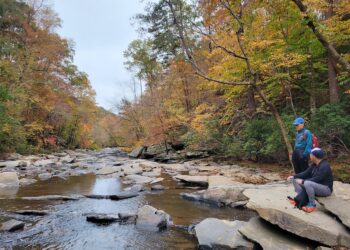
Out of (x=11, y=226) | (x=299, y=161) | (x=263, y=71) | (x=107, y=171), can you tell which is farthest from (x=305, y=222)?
(x=107, y=171)

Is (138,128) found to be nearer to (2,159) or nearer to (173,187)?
(2,159)

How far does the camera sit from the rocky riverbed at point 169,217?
4422 mm

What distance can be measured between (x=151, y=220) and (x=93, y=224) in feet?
4.41

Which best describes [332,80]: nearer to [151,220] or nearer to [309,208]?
[309,208]

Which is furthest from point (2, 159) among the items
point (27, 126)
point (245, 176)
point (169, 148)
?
point (245, 176)

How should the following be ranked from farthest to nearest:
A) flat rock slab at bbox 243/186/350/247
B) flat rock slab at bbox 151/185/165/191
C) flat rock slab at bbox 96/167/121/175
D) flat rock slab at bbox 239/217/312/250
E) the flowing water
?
1. flat rock slab at bbox 96/167/121/175
2. flat rock slab at bbox 151/185/165/191
3. the flowing water
4. flat rock slab at bbox 239/217/312/250
5. flat rock slab at bbox 243/186/350/247

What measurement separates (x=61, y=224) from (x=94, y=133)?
4539cm

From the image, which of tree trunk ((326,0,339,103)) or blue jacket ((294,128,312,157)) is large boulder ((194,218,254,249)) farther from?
tree trunk ((326,0,339,103))

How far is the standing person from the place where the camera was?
6.16m

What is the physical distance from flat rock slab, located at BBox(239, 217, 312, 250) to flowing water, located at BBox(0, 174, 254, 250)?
3.54 ft

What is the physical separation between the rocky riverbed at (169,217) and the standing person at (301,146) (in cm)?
62

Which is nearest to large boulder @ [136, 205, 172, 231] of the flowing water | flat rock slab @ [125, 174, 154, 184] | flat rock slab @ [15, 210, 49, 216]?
the flowing water

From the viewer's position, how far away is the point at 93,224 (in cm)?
644

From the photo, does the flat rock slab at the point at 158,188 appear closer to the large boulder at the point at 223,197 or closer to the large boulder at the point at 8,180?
the large boulder at the point at 223,197
